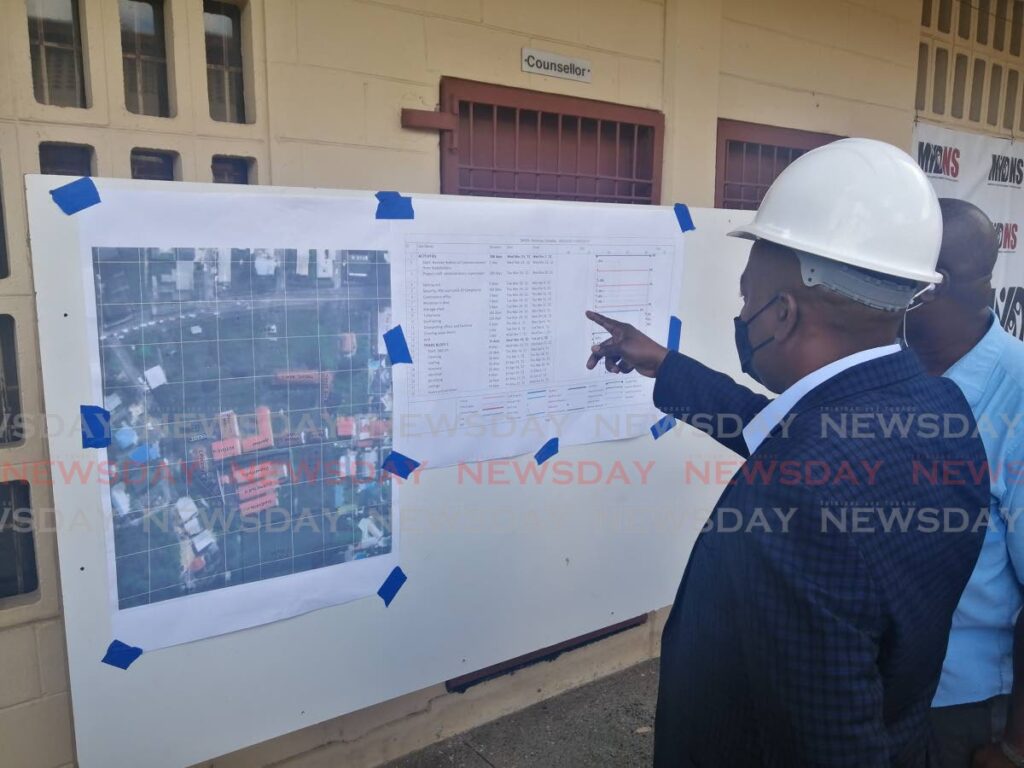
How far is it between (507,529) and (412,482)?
0.43 m

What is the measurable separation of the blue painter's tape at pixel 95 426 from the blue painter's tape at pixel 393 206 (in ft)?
2.75

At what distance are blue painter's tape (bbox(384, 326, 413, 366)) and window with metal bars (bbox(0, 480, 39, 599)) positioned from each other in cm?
102

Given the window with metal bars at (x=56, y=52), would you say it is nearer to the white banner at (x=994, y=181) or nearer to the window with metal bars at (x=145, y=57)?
the window with metal bars at (x=145, y=57)

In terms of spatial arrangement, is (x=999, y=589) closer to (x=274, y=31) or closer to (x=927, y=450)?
(x=927, y=450)

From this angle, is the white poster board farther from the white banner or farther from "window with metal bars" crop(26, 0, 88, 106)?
the white banner

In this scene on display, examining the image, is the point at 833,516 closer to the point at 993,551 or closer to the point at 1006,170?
the point at 993,551

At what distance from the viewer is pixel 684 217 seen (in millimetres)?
2695

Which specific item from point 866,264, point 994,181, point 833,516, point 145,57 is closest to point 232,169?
point 145,57

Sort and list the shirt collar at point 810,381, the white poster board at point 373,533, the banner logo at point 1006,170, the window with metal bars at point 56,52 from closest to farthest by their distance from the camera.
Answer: the shirt collar at point 810,381, the white poster board at point 373,533, the window with metal bars at point 56,52, the banner logo at point 1006,170

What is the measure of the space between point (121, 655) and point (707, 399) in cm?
157

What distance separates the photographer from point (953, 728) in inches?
70.3

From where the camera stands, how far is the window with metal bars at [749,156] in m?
3.44

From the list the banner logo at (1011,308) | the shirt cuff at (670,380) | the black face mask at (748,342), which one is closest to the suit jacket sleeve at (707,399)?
the shirt cuff at (670,380)

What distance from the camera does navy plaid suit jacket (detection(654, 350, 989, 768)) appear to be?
1.16m
